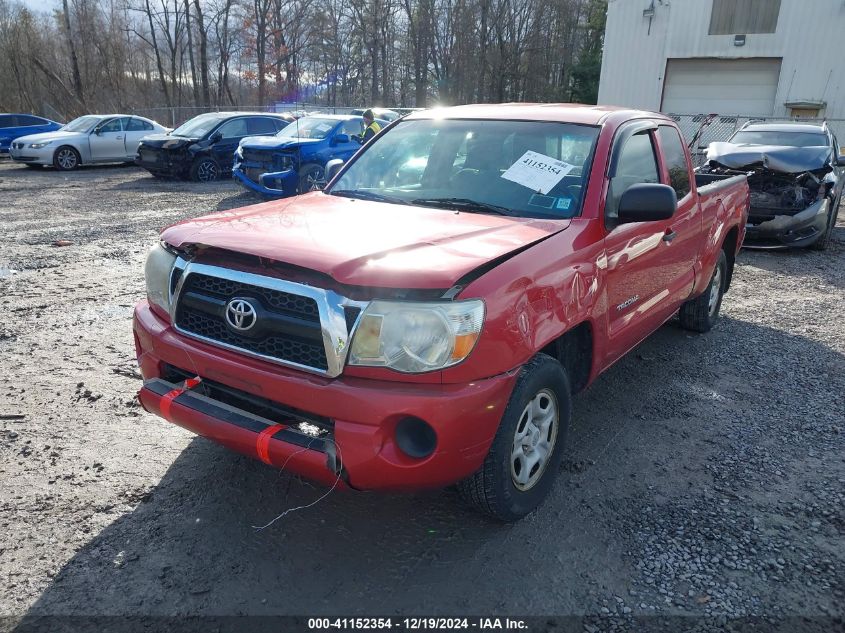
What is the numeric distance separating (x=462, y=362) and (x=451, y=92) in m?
44.2

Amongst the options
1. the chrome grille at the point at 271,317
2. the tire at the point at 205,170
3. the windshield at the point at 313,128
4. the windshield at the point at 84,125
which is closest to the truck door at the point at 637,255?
the chrome grille at the point at 271,317

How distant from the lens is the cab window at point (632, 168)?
135 inches

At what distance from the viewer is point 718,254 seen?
542cm

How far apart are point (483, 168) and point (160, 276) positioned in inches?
71.8

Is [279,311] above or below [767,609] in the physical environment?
above

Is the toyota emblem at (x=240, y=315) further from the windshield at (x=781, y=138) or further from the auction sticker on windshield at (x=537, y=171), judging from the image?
the windshield at (x=781, y=138)

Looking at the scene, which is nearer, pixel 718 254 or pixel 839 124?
pixel 718 254

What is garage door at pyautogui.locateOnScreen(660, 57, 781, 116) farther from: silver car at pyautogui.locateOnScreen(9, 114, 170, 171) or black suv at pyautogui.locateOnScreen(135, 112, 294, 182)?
silver car at pyautogui.locateOnScreen(9, 114, 170, 171)

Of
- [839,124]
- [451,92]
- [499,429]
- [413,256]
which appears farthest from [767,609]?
[451,92]

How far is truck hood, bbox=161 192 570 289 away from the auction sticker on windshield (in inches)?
12.8

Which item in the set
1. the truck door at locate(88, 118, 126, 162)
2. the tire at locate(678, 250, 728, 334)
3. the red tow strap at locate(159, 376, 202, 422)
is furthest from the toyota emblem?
the truck door at locate(88, 118, 126, 162)

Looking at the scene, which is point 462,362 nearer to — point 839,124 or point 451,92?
point 839,124

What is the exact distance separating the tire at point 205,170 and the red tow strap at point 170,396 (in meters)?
13.9

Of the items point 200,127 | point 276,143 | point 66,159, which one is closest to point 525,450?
point 276,143
